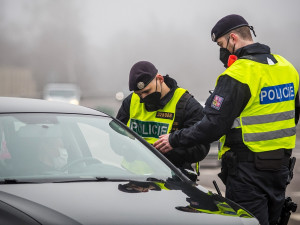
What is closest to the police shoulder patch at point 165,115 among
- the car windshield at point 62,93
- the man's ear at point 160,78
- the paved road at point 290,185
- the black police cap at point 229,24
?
the man's ear at point 160,78

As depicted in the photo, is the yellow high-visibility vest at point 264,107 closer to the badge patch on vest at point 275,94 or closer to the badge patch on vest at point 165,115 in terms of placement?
the badge patch on vest at point 275,94

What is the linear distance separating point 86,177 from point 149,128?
4.77 ft

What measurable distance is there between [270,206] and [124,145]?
3.34 feet

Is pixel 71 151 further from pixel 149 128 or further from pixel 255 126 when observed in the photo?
pixel 255 126

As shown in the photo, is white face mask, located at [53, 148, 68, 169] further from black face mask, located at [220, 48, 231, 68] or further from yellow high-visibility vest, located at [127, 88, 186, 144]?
black face mask, located at [220, 48, 231, 68]

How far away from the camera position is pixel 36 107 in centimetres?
414

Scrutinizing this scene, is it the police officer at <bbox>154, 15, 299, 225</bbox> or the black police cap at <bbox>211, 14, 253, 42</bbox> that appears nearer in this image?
the police officer at <bbox>154, 15, 299, 225</bbox>

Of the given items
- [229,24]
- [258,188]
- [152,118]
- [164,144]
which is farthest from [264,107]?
[152,118]

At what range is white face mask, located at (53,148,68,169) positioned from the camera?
371 centimetres

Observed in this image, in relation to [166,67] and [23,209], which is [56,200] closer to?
[23,209]

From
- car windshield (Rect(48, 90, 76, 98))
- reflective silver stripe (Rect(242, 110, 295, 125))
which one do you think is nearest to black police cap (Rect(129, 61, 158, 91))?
reflective silver stripe (Rect(242, 110, 295, 125))

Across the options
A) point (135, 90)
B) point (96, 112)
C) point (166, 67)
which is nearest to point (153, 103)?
point (135, 90)

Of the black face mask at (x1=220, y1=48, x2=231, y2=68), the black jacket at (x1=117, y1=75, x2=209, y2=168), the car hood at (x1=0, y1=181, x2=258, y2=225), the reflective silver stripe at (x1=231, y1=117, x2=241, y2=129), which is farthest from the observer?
the black jacket at (x1=117, y1=75, x2=209, y2=168)

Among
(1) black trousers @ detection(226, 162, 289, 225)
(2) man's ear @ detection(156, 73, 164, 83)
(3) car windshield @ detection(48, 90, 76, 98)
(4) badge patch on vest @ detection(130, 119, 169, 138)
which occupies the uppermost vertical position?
(2) man's ear @ detection(156, 73, 164, 83)
